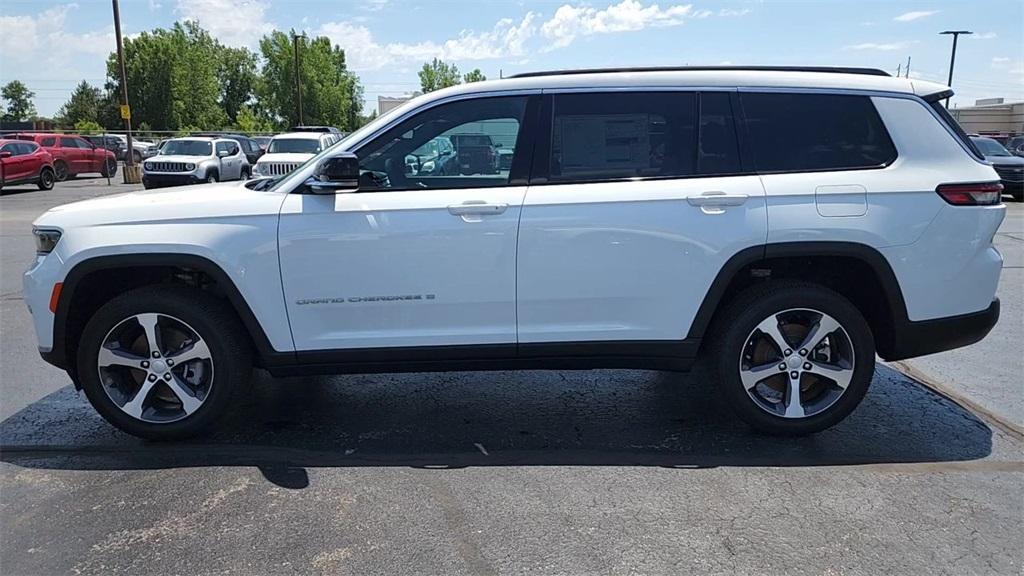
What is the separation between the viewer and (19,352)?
18.4ft

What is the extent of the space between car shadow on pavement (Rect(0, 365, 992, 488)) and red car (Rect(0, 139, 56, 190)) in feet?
68.5

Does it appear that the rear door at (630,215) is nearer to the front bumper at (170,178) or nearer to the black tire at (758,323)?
the black tire at (758,323)

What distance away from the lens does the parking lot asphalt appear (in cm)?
289

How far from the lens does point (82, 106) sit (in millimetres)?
78875

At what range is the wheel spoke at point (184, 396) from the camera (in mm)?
3852

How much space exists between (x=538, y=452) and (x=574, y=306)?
31.1 inches

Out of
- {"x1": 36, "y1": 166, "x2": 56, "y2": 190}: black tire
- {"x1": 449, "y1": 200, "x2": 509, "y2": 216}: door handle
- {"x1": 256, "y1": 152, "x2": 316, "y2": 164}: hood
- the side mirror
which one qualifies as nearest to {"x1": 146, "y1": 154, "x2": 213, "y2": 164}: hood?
{"x1": 256, "y1": 152, "x2": 316, "y2": 164}: hood

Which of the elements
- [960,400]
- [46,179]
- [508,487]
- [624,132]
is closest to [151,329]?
[508,487]

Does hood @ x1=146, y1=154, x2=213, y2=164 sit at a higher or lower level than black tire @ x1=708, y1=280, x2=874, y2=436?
higher

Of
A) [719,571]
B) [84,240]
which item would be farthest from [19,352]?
[719,571]

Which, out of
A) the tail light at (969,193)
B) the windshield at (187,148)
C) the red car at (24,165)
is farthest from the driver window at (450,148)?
the red car at (24,165)

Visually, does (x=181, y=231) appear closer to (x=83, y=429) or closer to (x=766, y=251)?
(x=83, y=429)

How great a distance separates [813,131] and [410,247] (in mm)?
2197

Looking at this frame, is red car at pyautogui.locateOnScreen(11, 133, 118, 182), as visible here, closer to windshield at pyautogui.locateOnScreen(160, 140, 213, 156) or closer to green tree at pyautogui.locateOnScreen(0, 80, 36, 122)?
windshield at pyautogui.locateOnScreen(160, 140, 213, 156)
